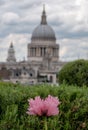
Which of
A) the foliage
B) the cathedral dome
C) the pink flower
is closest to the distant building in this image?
the cathedral dome

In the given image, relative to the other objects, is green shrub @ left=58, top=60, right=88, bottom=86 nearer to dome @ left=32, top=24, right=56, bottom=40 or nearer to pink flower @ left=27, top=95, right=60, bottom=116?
pink flower @ left=27, top=95, right=60, bottom=116

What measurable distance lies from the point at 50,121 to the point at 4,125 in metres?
0.52

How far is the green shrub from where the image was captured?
89.5 feet

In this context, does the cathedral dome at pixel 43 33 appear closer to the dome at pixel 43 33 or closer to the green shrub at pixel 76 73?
the dome at pixel 43 33

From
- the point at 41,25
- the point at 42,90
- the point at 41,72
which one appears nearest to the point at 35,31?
the point at 41,25

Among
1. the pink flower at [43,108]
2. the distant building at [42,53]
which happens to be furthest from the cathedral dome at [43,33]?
the pink flower at [43,108]

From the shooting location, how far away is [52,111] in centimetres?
490

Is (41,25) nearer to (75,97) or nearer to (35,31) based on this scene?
(35,31)

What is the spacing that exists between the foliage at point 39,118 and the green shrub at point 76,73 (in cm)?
1958

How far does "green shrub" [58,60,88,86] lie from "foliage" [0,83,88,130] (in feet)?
64.2

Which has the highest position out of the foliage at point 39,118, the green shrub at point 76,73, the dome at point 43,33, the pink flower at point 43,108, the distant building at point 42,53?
the pink flower at point 43,108

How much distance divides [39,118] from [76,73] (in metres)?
22.3

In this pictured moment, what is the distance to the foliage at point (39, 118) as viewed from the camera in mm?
5969

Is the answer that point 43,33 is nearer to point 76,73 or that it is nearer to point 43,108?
point 76,73
